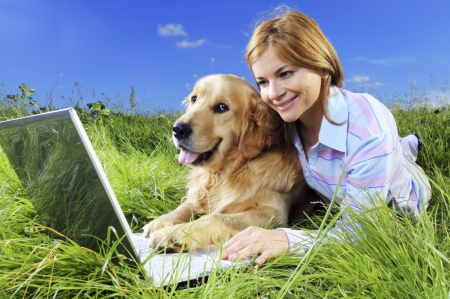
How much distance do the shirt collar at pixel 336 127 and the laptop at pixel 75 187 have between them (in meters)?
0.90

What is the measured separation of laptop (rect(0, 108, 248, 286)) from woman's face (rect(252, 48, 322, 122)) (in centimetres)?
91

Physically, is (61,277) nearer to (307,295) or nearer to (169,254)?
(169,254)

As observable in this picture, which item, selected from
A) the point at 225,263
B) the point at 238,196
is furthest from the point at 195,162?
the point at 225,263

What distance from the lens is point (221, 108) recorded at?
2.61 meters

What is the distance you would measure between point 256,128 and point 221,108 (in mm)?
243

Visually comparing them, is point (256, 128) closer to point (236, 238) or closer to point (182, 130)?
point (182, 130)

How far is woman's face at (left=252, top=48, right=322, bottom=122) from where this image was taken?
2322 millimetres

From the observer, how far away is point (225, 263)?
1842 millimetres

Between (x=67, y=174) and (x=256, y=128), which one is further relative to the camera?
(x=256, y=128)

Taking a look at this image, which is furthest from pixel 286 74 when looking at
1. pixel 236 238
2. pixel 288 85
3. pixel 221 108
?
pixel 236 238

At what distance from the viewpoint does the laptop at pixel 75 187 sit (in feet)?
4.58

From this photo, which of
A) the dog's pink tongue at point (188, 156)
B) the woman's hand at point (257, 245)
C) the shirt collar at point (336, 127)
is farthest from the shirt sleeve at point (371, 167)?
the dog's pink tongue at point (188, 156)

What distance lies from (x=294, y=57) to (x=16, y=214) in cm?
190

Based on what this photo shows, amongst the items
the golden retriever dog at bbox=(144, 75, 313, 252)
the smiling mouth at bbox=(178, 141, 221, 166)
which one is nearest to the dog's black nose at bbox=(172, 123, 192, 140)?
the golden retriever dog at bbox=(144, 75, 313, 252)
